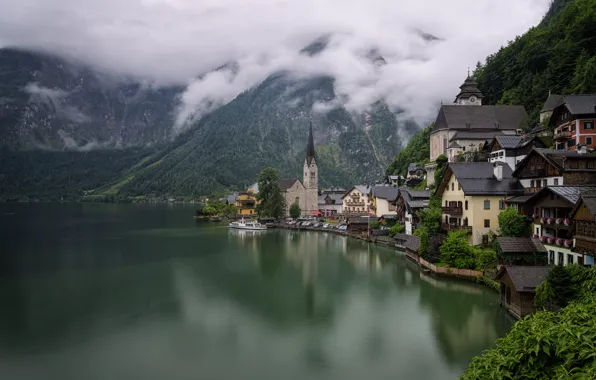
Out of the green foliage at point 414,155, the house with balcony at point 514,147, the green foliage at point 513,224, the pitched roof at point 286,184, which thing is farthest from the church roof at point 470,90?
the green foliage at point 513,224

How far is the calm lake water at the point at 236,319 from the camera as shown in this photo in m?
17.6

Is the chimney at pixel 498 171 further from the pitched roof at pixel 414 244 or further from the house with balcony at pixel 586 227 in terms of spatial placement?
the house with balcony at pixel 586 227

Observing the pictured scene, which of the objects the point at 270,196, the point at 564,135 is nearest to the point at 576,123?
the point at 564,135

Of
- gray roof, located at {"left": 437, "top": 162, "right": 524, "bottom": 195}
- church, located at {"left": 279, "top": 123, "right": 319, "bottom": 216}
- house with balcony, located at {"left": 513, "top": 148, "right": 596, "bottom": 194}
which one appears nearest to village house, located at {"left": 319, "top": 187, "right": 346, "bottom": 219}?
church, located at {"left": 279, "top": 123, "right": 319, "bottom": 216}

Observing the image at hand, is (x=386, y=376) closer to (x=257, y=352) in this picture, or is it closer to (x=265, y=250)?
(x=257, y=352)

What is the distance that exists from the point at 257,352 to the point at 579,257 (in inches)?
645

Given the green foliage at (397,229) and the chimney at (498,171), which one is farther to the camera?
the green foliage at (397,229)

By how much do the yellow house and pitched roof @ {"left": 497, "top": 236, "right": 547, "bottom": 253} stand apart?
5.62 m

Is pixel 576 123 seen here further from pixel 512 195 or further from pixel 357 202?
pixel 357 202

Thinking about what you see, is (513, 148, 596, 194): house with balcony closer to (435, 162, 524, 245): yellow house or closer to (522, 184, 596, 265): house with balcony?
(435, 162, 524, 245): yellow house

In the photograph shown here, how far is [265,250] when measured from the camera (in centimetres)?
5200

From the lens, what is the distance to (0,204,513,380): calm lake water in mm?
17641

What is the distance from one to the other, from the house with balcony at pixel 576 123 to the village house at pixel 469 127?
17690mm

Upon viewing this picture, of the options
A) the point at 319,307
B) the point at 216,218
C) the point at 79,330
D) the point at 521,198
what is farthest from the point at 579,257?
the point at 216,218
